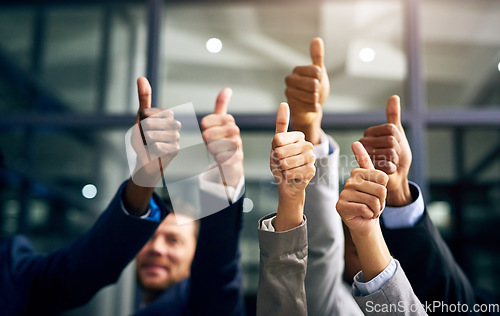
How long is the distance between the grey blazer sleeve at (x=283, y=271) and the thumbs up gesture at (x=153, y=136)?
214 mm

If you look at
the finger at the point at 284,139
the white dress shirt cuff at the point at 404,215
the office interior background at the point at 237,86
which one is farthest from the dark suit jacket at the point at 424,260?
the office interior background at the point at 237,86

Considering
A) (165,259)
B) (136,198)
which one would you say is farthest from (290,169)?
(165,259)

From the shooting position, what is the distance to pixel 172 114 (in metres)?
0.69

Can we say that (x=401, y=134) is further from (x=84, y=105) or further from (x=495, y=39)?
(x=84, y=105)

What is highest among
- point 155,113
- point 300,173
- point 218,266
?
point 155,113

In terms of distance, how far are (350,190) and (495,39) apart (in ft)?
5.72

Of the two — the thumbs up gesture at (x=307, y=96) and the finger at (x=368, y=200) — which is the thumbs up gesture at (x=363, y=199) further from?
the thumbs up gesture at (x=307, y=96)

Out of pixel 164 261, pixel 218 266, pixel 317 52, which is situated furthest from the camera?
pixel 164 261

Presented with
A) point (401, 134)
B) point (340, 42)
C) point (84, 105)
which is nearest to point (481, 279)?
point (340, 42)

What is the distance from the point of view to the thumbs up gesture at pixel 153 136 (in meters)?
0.68

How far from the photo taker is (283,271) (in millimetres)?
629

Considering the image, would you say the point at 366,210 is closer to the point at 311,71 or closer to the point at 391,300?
the point at 391,300

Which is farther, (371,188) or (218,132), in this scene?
(218,132)

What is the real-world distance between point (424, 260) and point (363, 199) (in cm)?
22
